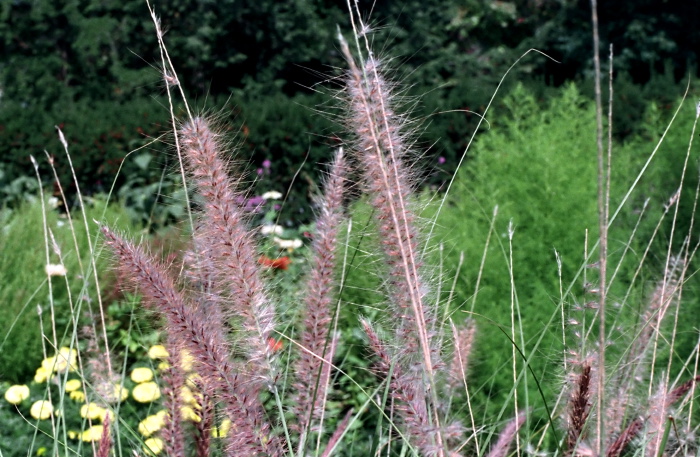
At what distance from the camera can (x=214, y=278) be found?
1.37m

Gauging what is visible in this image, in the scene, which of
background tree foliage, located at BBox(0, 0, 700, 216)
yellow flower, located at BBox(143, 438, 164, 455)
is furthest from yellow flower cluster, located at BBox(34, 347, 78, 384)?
background tree foliage, located at BBox(0, 0, 700, 216)

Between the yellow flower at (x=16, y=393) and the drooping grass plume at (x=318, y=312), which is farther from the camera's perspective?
the yellow flower at (x=16, y=393)

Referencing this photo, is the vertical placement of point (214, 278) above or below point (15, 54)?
above

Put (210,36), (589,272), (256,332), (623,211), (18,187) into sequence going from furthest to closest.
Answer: (210,36) < (18,187) < (623,211) < (589,272) < (256,332)

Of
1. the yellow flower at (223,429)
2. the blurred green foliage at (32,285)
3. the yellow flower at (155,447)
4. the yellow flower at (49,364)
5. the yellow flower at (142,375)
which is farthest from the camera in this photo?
the blurred green foliage at (32,285)

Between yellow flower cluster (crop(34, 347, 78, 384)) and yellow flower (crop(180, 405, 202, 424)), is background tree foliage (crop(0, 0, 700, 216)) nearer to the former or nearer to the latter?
yellow flower cluster (crop(34, 347, 78, 384))

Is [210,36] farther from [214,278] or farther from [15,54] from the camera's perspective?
[214,278]

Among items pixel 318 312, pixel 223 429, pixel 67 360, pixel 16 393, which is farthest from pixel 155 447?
pixel 16 393

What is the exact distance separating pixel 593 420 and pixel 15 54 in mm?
18981

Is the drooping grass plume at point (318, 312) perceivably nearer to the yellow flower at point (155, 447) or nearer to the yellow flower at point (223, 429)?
the yellow flower at point (223, 429)

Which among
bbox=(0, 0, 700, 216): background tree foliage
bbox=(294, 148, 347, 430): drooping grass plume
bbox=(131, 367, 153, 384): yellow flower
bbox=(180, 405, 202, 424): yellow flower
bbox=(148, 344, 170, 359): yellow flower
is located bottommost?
bbox=(0, 0, 700, 216): background tree foliage

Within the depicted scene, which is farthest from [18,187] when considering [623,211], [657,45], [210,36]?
[657,45]

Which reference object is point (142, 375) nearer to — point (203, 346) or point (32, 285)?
point (32, 285)

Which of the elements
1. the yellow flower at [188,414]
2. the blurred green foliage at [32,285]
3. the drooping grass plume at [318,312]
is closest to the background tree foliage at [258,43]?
the blurred green foliage at [32,285]
